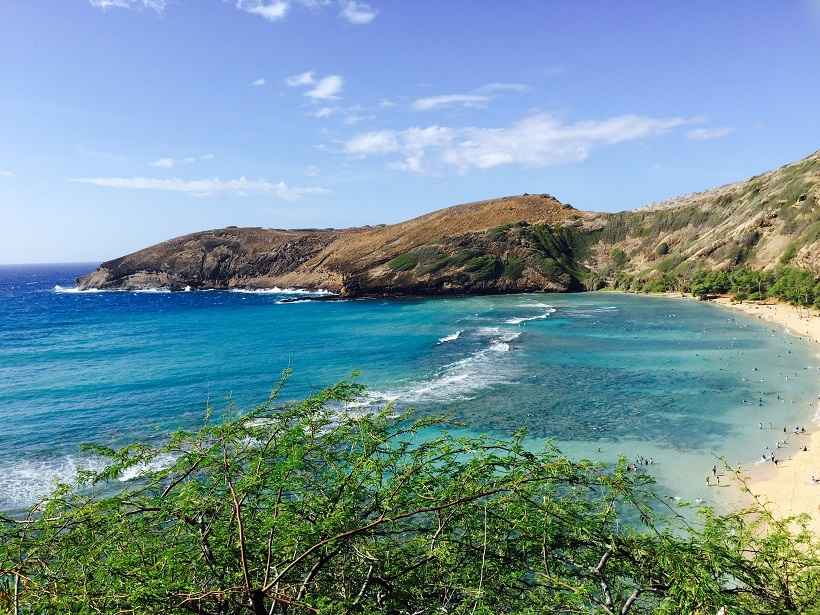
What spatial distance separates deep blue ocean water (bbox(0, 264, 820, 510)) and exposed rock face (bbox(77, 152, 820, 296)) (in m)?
26.6

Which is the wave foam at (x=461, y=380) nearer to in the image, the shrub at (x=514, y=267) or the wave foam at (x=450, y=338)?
the wave foam at (x=450, y=338)

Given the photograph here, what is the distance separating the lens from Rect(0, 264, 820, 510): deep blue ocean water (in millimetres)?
32094

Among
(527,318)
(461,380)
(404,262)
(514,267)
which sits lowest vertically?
(461,380)

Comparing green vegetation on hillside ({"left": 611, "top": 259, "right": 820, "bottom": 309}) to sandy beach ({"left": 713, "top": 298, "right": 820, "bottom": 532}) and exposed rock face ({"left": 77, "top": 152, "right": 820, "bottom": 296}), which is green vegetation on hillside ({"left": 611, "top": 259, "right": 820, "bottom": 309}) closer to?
exposed rock face ({"left": 77, "top": 152, "right": 820, "bottom": 296})

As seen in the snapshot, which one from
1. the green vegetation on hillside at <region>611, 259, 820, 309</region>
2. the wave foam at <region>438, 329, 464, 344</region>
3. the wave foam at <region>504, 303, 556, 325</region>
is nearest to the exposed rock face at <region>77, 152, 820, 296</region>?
the green vegetation on hillside at <region>611, 259, 820, 309</region>

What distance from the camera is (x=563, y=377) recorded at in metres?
47.4

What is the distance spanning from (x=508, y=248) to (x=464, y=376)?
9947cm

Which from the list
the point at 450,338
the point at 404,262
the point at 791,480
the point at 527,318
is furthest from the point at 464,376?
the point at 404,262

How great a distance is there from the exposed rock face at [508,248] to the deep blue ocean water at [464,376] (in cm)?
2657

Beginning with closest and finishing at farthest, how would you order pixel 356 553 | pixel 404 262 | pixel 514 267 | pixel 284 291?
pixel 356 553
pixel 514 267
pixel 404 262
pixel 284 291

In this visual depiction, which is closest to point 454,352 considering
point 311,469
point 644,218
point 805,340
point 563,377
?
point 563,377

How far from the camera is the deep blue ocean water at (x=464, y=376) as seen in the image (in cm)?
3209

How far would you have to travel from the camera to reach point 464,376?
47812 millimetres

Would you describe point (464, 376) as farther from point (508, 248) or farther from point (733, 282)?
point (508, 248)
